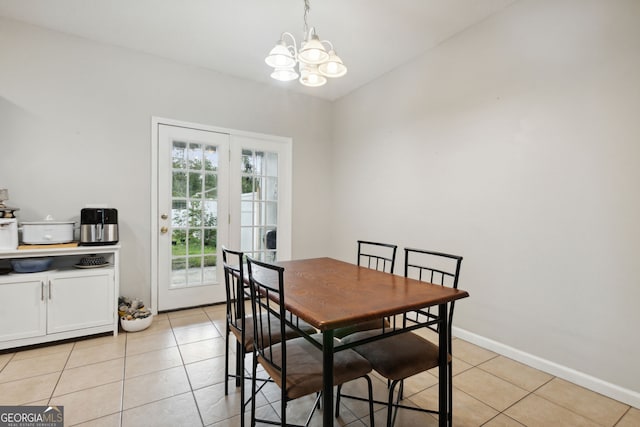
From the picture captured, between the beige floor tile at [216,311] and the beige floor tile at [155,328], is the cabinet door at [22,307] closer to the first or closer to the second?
the beige floor tile at [155,328]

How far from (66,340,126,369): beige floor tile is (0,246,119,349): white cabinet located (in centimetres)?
17

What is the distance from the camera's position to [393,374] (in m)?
1.39

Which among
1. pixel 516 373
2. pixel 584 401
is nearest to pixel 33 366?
pixel 516 373

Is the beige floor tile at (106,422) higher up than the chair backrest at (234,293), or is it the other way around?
the chair backrest at (234,293)

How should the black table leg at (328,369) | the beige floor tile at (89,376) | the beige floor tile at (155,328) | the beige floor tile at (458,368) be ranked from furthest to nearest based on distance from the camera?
the beige floor tile at (155,328), the beige floor tile at (458,368), the beige floor tile at (89,376), the black table leg at (328,369)

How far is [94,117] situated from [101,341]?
6.90ft

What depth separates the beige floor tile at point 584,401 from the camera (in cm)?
173

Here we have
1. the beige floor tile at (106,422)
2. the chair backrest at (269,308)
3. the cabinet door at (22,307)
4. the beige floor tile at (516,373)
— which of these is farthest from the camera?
the cabinet door at (22,307)

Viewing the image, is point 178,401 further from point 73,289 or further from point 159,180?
point 159,180

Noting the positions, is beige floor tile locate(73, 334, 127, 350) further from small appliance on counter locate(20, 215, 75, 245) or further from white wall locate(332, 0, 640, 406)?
white wall locate(332, 0, 640, 406)

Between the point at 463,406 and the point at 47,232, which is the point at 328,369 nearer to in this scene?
the point at 463,406

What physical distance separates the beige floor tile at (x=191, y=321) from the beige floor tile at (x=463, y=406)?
2.09 metres

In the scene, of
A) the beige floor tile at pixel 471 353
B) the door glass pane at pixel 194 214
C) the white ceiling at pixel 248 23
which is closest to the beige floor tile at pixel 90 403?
the door glass pane at pixel 194 214

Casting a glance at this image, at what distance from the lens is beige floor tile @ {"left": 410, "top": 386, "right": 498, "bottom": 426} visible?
1672 mm
